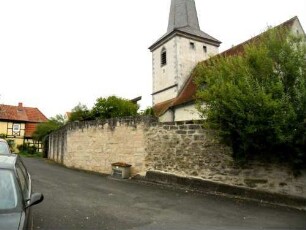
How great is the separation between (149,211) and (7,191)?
4.03 meters

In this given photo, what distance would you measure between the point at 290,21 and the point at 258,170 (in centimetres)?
1476

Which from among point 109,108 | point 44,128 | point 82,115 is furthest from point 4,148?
point 44,128

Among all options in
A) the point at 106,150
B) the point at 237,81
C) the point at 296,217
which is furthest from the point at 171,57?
the point at 296,217

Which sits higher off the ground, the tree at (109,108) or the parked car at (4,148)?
the tree at (109,108)

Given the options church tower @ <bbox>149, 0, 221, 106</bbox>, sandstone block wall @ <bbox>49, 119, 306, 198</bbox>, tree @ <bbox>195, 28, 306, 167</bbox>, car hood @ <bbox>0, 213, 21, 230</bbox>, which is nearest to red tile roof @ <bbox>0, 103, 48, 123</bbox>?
church tower @ <bbox>149, 0, 221, 106</bbox>

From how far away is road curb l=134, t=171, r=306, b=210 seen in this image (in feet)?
30.5

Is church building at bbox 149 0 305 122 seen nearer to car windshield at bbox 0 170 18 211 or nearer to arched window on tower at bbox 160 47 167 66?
arched window on tower at bbox 160 47 167 66

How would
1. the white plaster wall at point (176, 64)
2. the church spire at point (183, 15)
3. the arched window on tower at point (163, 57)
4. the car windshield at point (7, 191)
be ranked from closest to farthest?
the car windshield at point (7, 191), the white plaster wall at point (176, 64), the arched window on tower at point (163, 57), the church spire at point (183, 15)

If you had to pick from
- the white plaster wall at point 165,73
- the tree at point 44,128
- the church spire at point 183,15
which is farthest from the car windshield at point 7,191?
the tree at point 44,128

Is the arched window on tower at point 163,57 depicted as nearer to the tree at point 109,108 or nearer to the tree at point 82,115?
the tree at point 82,115

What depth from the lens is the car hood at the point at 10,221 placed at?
3.88 m

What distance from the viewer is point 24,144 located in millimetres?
42562

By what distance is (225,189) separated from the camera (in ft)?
35.2

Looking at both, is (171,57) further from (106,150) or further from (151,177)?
(151,177)
